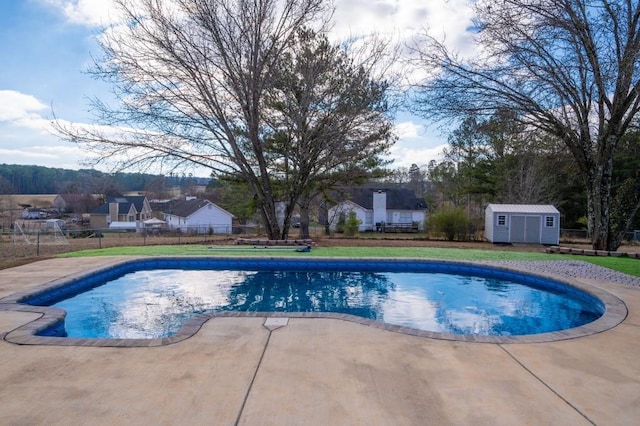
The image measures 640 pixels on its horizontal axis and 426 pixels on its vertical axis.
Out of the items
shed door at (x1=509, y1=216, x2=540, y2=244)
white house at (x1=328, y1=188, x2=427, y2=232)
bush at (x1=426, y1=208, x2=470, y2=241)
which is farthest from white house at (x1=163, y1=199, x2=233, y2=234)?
shed door at (x1=509, y1=216, x2=540, y2=244)

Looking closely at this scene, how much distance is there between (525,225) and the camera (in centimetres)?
2022

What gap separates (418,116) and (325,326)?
8.66 meters

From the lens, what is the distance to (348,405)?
9.50 feet

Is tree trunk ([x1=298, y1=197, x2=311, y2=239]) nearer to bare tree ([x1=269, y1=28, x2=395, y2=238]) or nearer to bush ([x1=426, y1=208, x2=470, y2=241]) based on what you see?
bare tree ([x1=269, y1=28, x2=395, y2=238])

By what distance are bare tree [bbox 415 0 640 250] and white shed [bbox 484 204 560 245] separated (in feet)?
23.8

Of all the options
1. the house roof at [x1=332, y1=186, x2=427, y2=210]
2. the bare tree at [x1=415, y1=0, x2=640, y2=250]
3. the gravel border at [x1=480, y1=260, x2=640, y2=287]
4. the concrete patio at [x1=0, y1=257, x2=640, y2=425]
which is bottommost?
the concrete patio at [x1=0, y1=257, x2=640, y2=425]

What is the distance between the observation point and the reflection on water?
626cm

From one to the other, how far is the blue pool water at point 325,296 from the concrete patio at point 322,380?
1855mm

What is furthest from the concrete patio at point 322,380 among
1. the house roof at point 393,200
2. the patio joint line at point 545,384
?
the house roof at point 393,200

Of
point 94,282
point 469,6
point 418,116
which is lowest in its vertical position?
point 94,282

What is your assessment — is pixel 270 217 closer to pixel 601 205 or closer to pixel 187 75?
pixel 187 75

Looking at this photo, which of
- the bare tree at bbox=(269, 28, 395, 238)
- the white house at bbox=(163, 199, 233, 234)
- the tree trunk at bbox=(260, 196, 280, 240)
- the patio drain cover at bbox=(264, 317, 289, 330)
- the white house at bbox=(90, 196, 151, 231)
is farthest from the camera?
the white house at bbox=(90, 196, 151, 231)

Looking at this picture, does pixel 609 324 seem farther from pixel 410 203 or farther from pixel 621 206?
pixel 410 203

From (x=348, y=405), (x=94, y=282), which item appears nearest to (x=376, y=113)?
(x=94, y=282)
